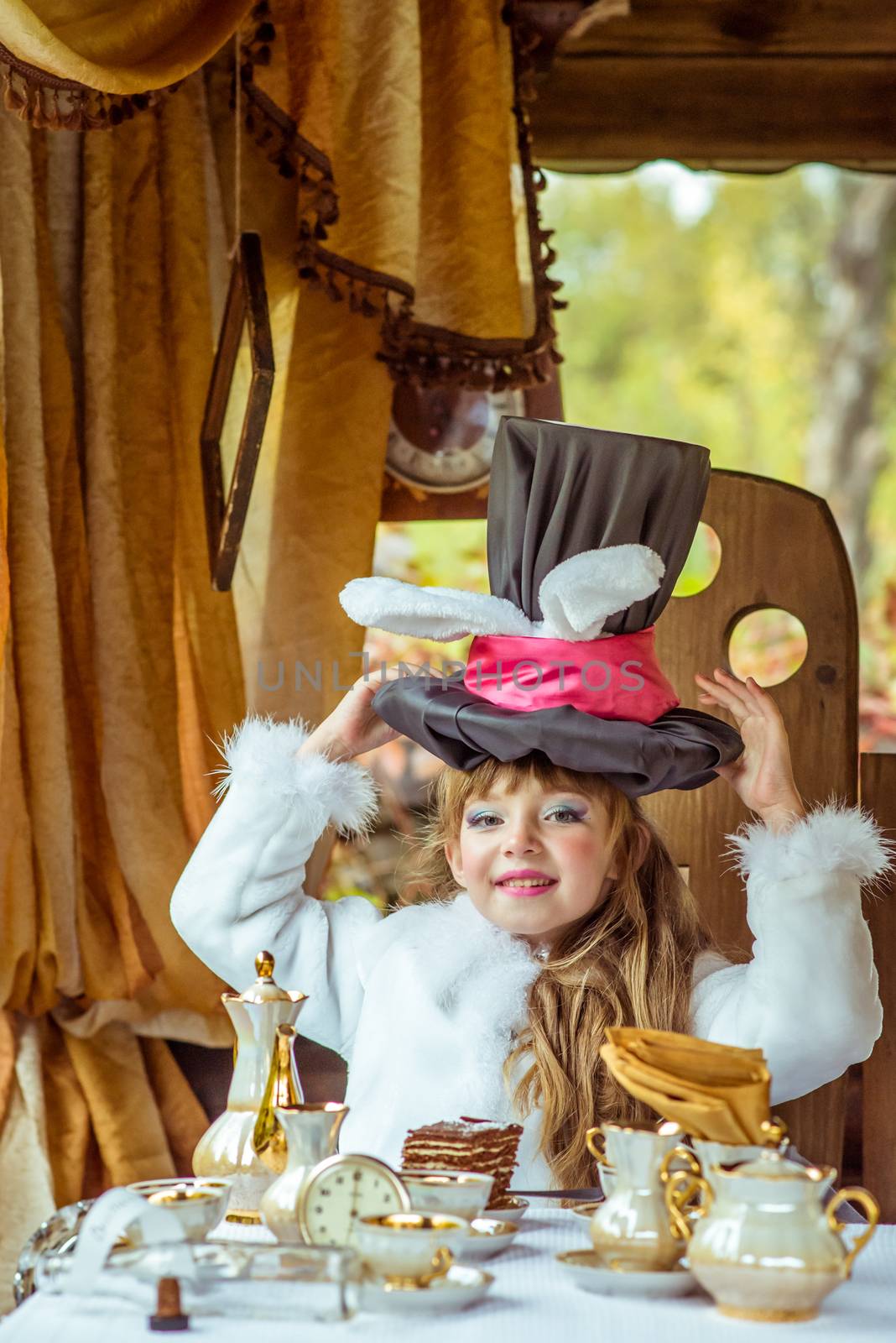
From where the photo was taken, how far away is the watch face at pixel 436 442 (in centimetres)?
260

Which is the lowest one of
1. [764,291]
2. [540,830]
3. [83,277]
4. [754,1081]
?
[754,1081]

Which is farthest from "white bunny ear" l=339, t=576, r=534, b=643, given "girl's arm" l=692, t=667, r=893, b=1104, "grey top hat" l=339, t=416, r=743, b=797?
"girl's arm" l=692, t=667, r=893, b=1104

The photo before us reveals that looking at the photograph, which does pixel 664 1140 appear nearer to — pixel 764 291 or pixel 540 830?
pixel 540 830

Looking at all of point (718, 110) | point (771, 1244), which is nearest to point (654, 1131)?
point (771, 1244)

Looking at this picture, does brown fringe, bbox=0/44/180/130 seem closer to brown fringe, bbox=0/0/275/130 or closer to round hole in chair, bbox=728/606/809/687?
brown fringe, bbox=0/0/275/130

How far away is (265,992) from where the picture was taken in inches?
55.9

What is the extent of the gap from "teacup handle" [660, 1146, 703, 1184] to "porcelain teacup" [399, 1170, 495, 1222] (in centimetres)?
16

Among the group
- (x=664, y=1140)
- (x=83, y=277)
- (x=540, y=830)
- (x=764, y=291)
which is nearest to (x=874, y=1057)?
(x=540, y=830)

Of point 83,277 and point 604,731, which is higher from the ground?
point 83,277

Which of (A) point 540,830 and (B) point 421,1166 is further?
(A) point 540,830

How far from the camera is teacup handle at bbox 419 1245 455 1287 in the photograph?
42.7 inches

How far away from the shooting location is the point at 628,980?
1795 millimetres

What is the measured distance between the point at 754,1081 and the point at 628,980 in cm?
62

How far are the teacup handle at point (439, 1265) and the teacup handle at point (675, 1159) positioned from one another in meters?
0.18
